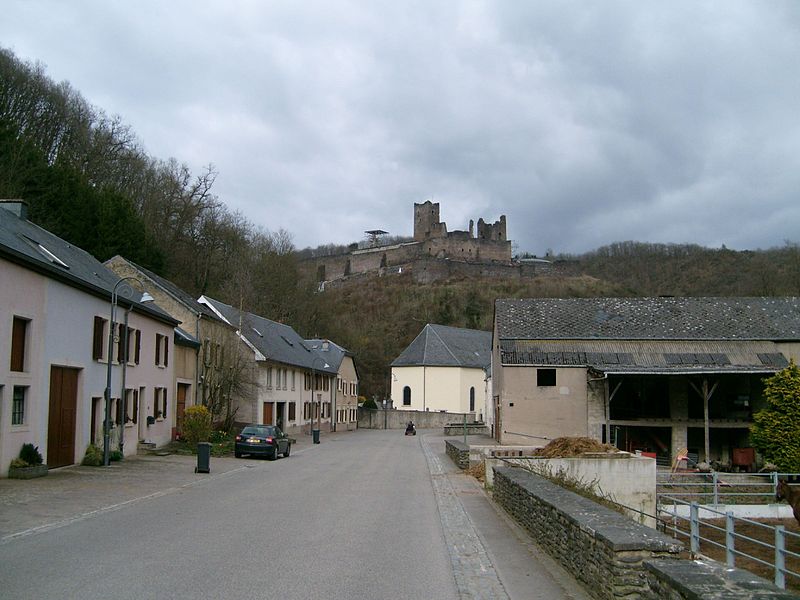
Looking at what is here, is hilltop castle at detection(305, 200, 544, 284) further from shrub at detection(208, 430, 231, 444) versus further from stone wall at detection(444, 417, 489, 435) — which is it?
shrub at detection(208, 430, 231, 444)

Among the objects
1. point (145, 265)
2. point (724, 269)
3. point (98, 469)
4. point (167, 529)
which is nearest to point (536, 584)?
Answer: point (167, 529)

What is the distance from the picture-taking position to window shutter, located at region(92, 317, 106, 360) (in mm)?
23188

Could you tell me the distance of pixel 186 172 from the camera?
5422 centimetres

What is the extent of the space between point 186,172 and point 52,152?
34.6 feet

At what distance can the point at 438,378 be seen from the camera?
74125 millimetres

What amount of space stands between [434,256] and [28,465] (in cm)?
9890

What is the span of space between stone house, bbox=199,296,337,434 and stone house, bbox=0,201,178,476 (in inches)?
520

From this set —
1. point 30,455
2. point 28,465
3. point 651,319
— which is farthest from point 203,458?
point 651,319

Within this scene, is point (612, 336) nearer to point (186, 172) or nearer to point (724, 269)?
point (186, 172)

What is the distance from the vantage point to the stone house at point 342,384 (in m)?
60.6

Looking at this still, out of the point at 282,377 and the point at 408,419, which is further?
the point at 408,419

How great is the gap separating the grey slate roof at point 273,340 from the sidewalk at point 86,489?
56.5 feet

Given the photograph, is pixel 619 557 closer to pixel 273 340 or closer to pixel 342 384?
pixel 273 340

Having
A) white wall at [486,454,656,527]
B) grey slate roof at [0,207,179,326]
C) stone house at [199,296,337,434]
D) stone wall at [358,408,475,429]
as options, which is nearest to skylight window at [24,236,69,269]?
grey slate roof at [0,207,179,326]
